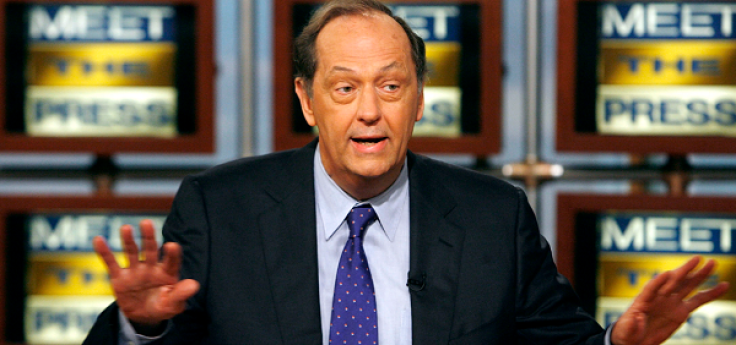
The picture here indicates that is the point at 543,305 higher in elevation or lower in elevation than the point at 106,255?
lower

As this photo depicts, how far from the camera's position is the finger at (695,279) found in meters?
1.59

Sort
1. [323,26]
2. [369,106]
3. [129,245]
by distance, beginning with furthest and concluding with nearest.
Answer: [323,26] → [369,106] → [129,245]

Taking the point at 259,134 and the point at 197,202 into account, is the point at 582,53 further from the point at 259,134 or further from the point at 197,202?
the point at 197,202

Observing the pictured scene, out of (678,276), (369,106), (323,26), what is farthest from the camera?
(323,26)

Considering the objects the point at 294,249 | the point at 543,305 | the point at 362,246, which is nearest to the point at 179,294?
the point at 294,249

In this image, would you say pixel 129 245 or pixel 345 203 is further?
pixel 345 203

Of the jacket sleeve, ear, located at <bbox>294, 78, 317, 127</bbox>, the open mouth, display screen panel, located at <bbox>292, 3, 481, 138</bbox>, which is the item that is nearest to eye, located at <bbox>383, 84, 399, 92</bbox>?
the open mouth

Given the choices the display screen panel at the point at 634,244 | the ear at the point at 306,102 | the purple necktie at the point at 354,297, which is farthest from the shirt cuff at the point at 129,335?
the display screen panel at the point at 634,244

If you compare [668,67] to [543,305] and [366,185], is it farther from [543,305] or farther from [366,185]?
[366,185]

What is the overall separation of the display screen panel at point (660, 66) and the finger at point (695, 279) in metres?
1.61

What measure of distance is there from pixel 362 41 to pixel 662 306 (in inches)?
33.6

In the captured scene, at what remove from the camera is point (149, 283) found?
1.55 metres

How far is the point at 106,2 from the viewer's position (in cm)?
326

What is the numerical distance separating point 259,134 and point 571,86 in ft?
4.34
